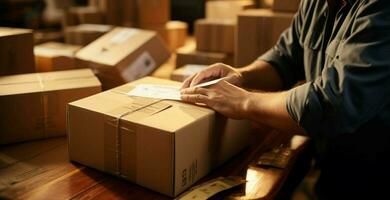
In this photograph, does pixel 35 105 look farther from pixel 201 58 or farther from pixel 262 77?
pixel 201 58

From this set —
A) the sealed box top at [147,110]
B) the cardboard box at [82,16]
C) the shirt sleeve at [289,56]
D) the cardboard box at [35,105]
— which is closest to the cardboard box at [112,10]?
the cardboard box at [82,16]

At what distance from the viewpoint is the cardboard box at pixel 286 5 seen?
185 centimetres

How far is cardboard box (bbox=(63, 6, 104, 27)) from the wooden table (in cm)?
144

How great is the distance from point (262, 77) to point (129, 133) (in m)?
0.65

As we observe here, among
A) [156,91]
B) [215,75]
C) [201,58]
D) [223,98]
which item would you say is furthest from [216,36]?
[223,98]

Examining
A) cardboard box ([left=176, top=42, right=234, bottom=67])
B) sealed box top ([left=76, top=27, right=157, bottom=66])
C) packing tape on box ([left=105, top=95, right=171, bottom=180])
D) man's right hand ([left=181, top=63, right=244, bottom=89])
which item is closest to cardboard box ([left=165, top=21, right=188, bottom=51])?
cardboard box ([left=176, top=42, right=234, bottom=67])

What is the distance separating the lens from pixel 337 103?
97 centimetres

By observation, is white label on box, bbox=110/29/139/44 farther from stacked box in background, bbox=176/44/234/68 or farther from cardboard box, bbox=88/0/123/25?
cardboard box, bbox=88/0/123/25

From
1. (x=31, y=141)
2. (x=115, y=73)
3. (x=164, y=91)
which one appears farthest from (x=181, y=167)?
(x=115, y=73)

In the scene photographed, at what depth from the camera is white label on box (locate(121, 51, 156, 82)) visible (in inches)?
70.1

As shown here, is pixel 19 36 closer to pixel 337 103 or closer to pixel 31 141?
pixel 31 141

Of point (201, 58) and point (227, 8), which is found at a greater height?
point (227, 8)

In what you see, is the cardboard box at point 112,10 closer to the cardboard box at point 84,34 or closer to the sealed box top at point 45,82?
the cardboard box at point 84,34

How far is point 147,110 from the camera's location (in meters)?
1.15
